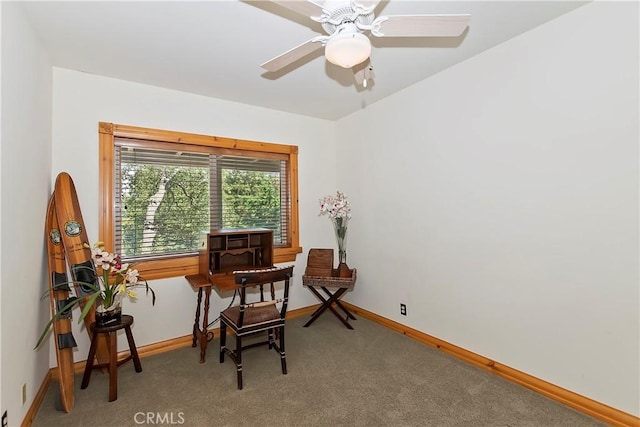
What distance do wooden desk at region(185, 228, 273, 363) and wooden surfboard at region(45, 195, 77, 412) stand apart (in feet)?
2.96

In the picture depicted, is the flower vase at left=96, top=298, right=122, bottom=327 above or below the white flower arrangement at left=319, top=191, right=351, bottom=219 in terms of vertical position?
below

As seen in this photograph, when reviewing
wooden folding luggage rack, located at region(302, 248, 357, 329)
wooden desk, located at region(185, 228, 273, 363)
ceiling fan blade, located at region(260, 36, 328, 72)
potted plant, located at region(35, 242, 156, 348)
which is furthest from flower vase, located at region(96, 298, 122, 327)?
ceiling fan blade, located at region(260, 36, 328, 72)

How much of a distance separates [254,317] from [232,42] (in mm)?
2159

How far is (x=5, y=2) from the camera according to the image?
1.64 m

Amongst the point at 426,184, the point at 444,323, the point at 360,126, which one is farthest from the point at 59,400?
the point at 360,126

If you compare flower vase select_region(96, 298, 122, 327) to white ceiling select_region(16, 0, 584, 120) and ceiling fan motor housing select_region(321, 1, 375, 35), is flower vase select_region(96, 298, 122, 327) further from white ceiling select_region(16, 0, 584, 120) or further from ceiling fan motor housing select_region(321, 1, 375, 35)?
ceiling fan motor housing select_region(321, 1, 375, 35)

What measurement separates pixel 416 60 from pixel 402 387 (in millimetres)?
2659

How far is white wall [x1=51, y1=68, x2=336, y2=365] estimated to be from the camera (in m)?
2.60

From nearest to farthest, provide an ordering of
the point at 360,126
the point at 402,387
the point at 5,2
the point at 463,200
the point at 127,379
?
the point at 5,2
the point at 402,387
the point at 127,379
the point at 463,200
the point at 360,126

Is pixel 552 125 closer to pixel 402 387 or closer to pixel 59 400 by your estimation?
pixel 402 387

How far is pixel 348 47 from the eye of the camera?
55.6 inches

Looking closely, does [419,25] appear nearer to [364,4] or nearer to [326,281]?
[364,4]

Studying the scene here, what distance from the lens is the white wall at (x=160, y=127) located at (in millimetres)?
2596

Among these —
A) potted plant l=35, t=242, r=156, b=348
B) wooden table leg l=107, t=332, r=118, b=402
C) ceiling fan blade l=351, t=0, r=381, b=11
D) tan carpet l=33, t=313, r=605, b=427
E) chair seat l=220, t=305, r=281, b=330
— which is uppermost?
ceiling fan blade l=351, t=0, r=381, b=11
